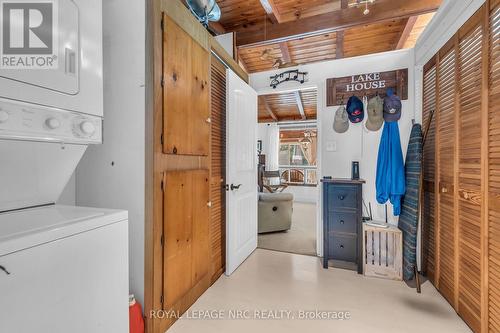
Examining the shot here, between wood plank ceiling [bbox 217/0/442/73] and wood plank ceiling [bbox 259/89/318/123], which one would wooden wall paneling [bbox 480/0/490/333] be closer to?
wood plank ceiling [bbox 217/0/442/73]

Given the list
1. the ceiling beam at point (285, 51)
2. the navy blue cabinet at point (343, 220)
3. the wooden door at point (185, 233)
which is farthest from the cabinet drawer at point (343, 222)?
the ceiling beam at point (285, 51)

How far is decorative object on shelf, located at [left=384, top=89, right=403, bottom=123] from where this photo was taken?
2.58 m

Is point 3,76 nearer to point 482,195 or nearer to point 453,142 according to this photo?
point 482,195

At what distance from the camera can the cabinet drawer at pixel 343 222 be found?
2555mm

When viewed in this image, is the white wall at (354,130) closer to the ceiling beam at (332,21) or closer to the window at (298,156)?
the ceiling beam at (332,21)

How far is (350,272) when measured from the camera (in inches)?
99.4

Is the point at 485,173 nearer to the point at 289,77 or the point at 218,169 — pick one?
the point at 218,169

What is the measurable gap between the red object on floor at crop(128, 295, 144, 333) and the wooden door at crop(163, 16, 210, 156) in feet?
3.06

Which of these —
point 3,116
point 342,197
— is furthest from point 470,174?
point 3,116

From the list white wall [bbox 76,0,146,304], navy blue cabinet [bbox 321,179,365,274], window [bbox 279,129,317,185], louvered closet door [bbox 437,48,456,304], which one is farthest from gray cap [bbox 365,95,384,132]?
window [bbox 279,129,317,185]

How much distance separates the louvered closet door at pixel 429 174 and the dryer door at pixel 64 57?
2.85 metres

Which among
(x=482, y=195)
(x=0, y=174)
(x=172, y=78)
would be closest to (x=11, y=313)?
(x=0, y=174)

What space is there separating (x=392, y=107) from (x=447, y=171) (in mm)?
893

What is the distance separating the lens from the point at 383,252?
97.7 inches
